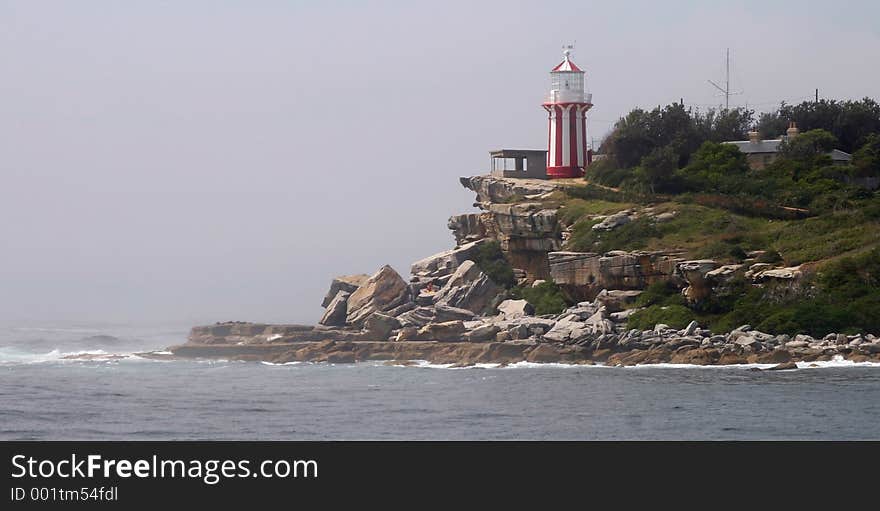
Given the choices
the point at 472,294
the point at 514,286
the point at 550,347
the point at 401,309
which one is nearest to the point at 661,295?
the point at 550,347

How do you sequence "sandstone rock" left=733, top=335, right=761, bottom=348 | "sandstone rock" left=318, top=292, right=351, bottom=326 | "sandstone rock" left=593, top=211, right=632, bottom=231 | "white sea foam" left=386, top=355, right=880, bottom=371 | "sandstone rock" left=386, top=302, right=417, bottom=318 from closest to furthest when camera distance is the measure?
"white sea foam" left=386, top=355, right=880, bottom=371
"sandstone rock" left=733, top=335, right=761, bottom=348
"sandstone rock" left=593, top=211, right=632, bottom=231
"sandstone rock" left=386, top=302, right=417, bottom=318
"sandstone rock" left=318, top=292, right=351, bottom=326

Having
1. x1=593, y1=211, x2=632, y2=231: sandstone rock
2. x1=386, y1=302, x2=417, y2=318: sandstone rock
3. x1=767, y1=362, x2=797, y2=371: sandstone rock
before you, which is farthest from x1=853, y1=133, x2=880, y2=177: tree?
x1=386, y1=302, x2=417, y2=318: sandstone rock

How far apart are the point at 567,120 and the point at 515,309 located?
1635cm

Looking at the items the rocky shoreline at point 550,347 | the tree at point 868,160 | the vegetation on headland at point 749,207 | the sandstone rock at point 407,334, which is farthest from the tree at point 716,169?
the sandstone rock at point 407,334

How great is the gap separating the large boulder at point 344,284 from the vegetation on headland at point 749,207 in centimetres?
1018

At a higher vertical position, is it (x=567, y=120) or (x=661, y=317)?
(x=567, y=120)

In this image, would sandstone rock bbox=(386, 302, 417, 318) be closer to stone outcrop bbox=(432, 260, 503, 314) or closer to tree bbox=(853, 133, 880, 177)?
stone outcrop bbox=(432, 260, 503, 314)

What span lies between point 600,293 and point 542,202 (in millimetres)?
9853

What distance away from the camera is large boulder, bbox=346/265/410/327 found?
61594 millimetres

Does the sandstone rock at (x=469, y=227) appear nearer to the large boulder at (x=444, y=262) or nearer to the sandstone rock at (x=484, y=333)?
the large boulder at (x=444, y=262)

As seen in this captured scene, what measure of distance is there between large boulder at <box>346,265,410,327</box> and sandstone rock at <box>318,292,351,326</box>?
A: 1.52 feet

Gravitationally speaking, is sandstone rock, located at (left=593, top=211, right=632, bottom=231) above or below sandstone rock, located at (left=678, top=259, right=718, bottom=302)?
above

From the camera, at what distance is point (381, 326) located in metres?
58.6

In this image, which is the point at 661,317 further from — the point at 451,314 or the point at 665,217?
the point at 451,314
